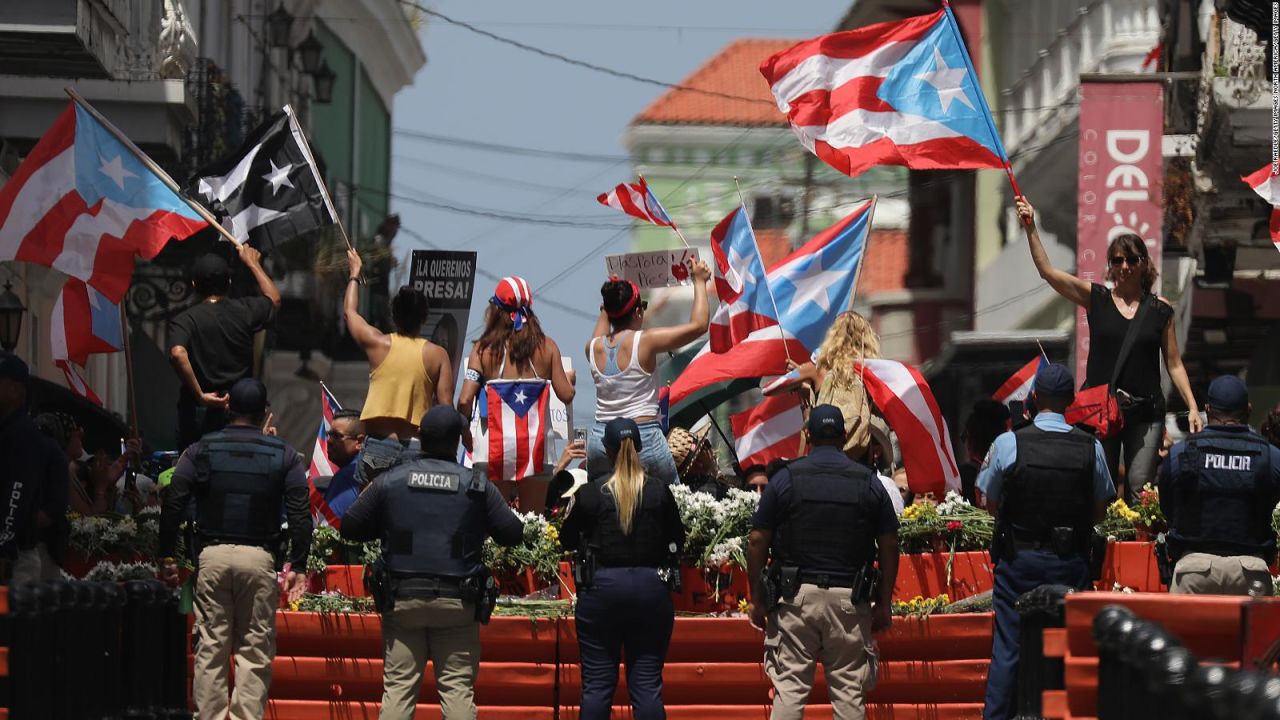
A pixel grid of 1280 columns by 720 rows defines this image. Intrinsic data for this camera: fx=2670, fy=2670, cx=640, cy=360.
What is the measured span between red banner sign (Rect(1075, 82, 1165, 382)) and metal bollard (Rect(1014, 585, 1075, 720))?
41.1 ft

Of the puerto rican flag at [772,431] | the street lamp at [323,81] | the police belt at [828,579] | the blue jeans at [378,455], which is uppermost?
the street lamp at [323,81]

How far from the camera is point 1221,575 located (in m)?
12.2

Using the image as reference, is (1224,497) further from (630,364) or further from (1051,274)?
(630,364)

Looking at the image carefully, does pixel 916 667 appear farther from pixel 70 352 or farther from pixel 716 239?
pixel 70 352

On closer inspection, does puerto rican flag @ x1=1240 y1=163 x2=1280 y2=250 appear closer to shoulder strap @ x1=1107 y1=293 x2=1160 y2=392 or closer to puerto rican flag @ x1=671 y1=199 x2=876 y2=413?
shoulder strap @ x1=1107 y1=293 x2=1160 y2=392

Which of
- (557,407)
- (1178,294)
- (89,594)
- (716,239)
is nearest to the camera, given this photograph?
(89,594)

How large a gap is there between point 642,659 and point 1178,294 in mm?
20991

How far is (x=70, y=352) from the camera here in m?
16.7

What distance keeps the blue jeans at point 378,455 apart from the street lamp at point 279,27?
Result: 2407 centimetres

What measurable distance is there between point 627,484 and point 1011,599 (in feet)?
6.03

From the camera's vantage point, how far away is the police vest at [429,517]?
469 inches

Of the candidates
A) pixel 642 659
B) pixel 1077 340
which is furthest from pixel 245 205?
pixel 1077 340

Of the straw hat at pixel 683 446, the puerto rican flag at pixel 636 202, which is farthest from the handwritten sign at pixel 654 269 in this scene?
the straw hat at pixel 683 446

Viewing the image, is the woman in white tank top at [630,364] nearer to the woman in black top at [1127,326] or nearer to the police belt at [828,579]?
the woman in black top at [1127,326]
